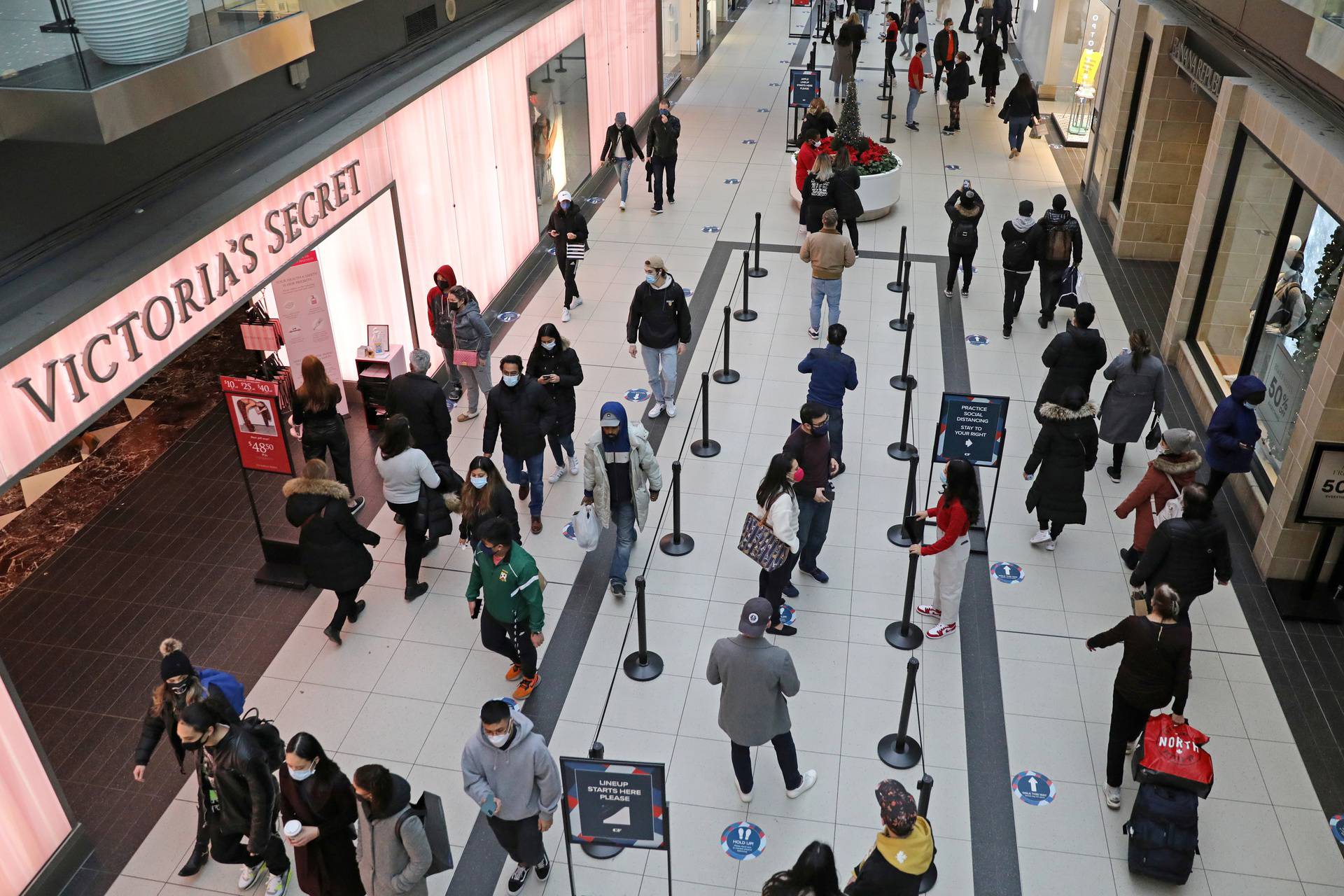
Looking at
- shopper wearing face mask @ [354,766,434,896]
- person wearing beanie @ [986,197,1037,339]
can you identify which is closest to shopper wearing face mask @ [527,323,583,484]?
shopper wearing face mask @ [354,766,434,896]

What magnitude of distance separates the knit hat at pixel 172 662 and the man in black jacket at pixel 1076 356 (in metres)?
7.27

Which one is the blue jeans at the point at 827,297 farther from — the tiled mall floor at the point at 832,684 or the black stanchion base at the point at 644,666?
the black stanchion base at the point at 644,666

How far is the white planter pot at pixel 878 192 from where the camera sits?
15.9 m

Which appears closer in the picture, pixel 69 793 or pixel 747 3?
pixel 69 793

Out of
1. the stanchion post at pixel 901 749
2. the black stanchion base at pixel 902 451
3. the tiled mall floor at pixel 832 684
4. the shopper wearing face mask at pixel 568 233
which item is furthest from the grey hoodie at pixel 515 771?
the shopper wearing face mask at pixel 568 233

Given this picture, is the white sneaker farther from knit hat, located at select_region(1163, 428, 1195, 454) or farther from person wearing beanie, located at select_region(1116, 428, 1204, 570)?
knit hat, located at select_region(1163, 428, 1195, 454)

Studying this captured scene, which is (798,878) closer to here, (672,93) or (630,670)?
(630,670)

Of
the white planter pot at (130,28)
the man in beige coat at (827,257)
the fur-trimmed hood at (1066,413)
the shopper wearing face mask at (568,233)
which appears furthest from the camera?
the shopper wearing face mask at (568,233)

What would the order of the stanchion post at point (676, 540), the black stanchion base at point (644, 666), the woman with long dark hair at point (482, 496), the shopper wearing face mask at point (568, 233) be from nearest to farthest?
the woman with long dark hair at point (482, 496) < the black stanchion base at point (644, 666) < the stanchion post at point (676, 540) < the shopper wearing face mask at point (568, 233)

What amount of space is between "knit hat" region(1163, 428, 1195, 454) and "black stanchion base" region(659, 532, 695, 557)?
3838 mm

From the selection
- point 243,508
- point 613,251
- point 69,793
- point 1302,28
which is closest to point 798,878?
point 69,793

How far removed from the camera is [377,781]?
4.93m

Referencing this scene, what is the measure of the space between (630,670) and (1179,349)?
25.5ft

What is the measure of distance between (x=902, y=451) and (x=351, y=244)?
6030 mm
